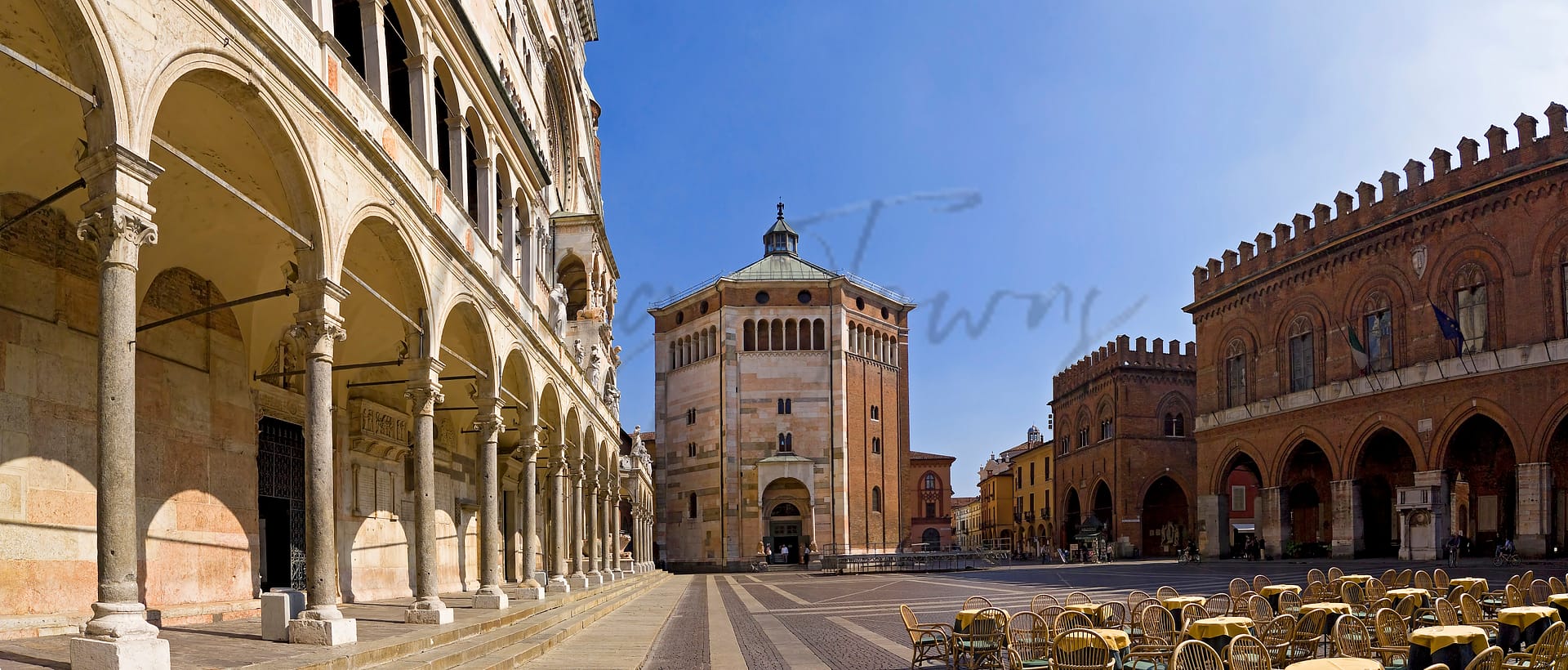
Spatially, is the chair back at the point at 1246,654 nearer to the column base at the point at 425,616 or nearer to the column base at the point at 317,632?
the column base at the point at 317,632

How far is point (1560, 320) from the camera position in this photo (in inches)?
1188

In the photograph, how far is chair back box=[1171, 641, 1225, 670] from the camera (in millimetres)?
7660

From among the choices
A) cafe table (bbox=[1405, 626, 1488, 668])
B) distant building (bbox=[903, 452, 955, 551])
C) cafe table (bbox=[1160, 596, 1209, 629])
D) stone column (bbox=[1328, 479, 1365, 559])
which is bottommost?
distant building (bbox=[903, 452, 955, 551])

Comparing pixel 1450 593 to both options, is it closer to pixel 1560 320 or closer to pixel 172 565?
pixel 172 565

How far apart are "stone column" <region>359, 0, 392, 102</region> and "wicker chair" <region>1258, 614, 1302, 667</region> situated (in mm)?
10552

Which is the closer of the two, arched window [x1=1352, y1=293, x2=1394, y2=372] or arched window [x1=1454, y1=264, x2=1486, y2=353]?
arched window [x1=1454, y1=264, x2=1486, y2=353]

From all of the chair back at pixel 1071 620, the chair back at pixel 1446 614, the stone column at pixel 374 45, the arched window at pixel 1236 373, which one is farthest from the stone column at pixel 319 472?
the arched window at pixel 1236 373

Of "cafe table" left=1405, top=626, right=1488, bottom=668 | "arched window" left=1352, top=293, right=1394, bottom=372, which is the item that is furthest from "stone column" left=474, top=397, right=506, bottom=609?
"arched window" left=1352, top=293, right=1394, bottom=372

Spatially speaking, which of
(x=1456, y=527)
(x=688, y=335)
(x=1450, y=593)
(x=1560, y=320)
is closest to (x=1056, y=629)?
(x=1450, y=593)

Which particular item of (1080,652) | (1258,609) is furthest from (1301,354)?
(1080,652)

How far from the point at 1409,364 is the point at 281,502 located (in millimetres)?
32793

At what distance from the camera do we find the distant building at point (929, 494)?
8188 cm

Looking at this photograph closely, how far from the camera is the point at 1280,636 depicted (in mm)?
10250

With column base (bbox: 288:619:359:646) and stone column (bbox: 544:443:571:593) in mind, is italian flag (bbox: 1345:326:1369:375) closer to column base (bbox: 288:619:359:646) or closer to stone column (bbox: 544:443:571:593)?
stone column (bbox: 544:443:571:593)
